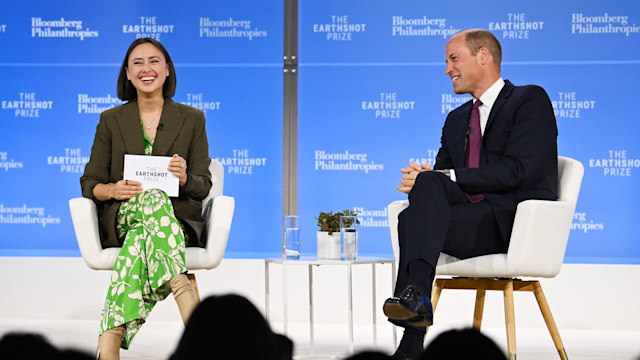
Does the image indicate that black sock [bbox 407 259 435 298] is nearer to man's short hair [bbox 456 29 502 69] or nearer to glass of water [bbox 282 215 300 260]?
glass of water [bbox 282 215 300 260]

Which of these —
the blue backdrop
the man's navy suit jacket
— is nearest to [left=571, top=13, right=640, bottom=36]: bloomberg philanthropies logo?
the blue backdrop

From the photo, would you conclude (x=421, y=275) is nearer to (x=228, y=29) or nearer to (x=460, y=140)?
(x=460, y=140)

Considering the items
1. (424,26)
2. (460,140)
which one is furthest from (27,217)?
(460,140)

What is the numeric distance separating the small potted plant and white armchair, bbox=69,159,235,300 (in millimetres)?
432

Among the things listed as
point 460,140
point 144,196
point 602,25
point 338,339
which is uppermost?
point 602,25

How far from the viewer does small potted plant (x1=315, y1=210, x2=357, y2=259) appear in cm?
335

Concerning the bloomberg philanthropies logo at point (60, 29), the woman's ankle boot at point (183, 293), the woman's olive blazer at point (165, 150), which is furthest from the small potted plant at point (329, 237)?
the bloomberg philanthropies logo at point (60, 29)

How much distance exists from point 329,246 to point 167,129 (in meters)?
0.90

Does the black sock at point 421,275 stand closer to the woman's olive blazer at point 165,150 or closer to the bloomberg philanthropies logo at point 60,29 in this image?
the woman's olive blazer at point 165,150

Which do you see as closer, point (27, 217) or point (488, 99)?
point (488, 99)

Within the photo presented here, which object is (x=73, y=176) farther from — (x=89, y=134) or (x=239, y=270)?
(x=239, y=270)

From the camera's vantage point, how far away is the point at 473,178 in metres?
2.87

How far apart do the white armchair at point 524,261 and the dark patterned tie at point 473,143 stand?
278 mm

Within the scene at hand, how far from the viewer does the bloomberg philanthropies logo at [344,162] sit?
4.86 meters
